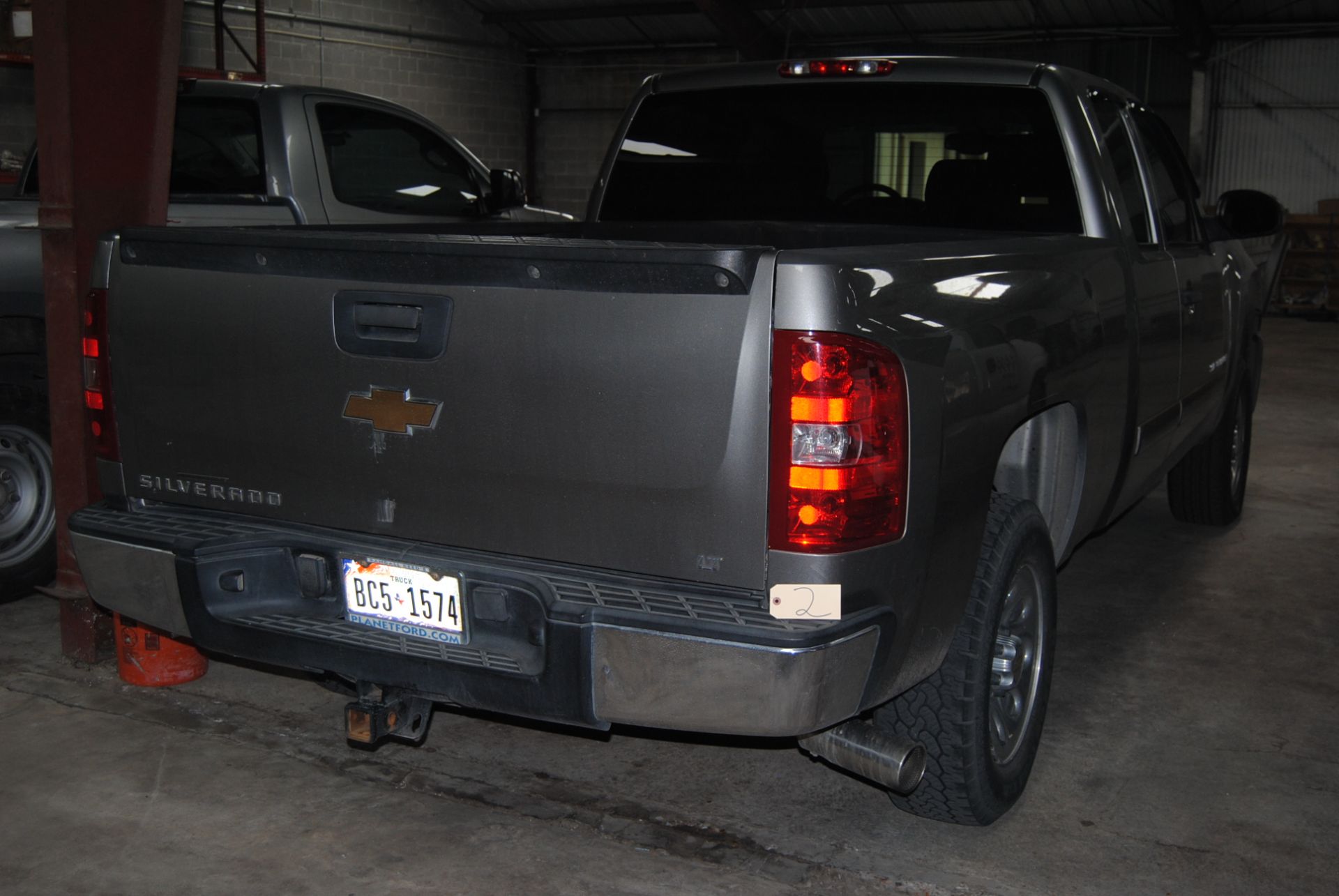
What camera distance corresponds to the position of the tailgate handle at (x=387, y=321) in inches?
99.9

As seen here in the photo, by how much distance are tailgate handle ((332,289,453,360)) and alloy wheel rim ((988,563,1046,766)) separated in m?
1.44

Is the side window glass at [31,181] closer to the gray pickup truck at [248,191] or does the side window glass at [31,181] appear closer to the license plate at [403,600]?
the gray pickup truck at [248,191]

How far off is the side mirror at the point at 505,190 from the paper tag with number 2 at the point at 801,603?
462cm

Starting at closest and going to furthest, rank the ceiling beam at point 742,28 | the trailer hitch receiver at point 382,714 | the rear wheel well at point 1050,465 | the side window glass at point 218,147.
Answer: the trailer hitch receiver at point 382,714
the rear wheel well at point 1050,465
the side window glass at point 218,147
the ceiling beam at point 742,28

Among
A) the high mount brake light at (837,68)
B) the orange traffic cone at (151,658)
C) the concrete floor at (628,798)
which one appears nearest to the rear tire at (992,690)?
the concrete floor at (628,798)

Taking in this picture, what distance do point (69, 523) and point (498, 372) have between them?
124 centimetres

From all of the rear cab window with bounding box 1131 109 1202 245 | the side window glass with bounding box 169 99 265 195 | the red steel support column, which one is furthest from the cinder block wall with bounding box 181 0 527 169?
the rear cab window with bounding box 1131 109 1202 245

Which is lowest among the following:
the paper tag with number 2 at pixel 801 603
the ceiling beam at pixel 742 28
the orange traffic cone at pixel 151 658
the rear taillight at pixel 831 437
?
the orange traffic cone at pixel 151 658

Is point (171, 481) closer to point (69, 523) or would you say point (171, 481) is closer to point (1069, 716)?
point (69, 523)

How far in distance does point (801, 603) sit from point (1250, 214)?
355 cm

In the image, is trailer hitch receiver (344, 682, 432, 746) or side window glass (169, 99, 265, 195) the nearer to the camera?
trailer hitch receiver (344, 682, 432, 746)

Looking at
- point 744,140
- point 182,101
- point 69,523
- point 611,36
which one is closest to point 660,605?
point 69,523

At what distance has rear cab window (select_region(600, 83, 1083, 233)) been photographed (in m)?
3.85

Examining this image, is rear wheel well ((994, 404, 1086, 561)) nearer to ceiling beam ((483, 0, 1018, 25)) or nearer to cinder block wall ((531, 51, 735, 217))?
ceiling beam ((483, 0, 1018, 25))
